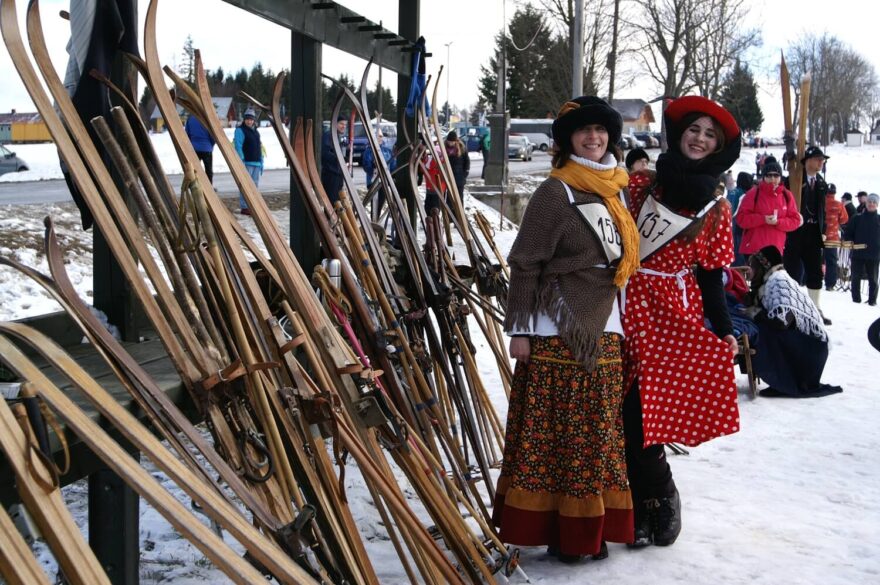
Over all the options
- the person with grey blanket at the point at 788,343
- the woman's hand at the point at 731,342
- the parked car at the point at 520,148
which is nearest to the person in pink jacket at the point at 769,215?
the person with grey blanket at the point at 788,343

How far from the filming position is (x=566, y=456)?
9.68 feet

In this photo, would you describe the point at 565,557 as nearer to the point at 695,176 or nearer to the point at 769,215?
the point at 695,176

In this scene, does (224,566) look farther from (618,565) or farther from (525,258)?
(618,565)

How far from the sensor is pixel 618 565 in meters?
3.09

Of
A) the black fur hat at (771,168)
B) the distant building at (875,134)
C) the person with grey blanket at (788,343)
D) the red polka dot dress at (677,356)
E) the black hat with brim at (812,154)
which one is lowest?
the person with grey blanket at (788,343)

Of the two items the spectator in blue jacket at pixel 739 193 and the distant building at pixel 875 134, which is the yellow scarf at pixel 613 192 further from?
the distant building at pixel 875 134

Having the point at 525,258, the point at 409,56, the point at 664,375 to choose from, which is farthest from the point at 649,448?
the point at 409,56

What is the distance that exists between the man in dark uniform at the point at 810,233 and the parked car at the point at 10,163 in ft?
49.8

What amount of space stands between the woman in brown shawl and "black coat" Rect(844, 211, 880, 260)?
10.3 m

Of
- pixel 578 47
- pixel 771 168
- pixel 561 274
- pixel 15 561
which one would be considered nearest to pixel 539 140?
Result: pixel 578 47

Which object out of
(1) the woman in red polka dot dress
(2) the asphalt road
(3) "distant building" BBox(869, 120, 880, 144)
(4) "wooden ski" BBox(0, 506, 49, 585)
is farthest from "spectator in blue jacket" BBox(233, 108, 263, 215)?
(3) "distant building" BBox(869, 120, 880, 144)

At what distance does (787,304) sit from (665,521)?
297 centimetres

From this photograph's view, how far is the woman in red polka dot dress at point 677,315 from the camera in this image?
10.4 ft

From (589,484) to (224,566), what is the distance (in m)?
1.65
